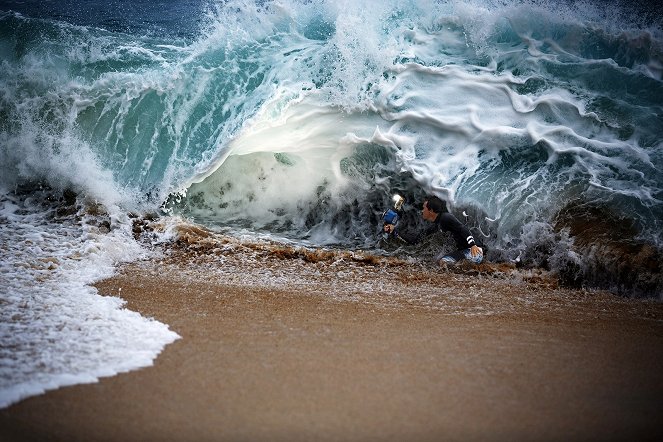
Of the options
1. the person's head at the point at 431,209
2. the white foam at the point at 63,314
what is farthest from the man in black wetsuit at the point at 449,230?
the white foam at the point at 63,314

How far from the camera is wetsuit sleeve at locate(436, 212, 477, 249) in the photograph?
16.6 ft

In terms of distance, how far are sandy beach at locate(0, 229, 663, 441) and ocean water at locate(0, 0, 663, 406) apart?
97cm

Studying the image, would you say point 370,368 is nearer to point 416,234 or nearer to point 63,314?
point 63,314

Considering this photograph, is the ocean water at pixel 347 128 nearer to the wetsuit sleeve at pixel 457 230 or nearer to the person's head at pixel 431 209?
the person's head at pixel 431 209

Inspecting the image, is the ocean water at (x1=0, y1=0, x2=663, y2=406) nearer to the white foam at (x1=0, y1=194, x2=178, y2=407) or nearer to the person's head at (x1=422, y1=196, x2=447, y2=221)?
the white foam at (x1=0, y1=194, x2=178, y2=407)

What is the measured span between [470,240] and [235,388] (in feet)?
9.81

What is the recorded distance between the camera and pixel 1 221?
5.43 m

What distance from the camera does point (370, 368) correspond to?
2.95 meters

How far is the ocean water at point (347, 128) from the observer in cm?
523

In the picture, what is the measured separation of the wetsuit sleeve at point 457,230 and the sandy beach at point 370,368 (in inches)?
20.9

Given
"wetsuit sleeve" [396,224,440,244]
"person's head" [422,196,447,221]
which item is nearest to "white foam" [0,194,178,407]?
"wetsuit sleeve" [396,224,440,244]

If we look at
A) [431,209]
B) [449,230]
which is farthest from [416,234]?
[449,230]

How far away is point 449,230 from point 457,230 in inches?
3.2

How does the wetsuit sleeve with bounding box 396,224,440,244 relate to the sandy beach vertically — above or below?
below
